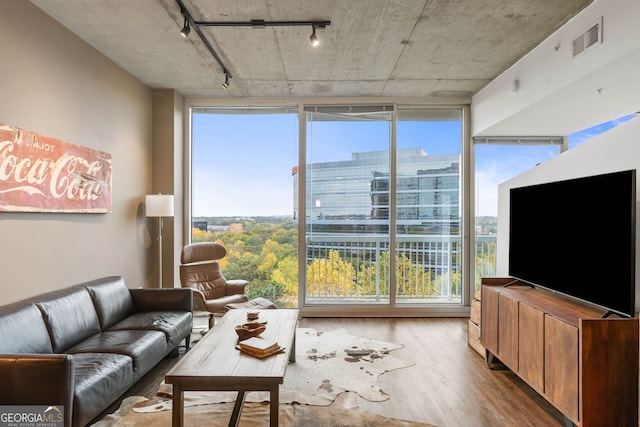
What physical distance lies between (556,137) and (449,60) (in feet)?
7.10

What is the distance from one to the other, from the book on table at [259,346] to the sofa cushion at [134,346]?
31.8 inches

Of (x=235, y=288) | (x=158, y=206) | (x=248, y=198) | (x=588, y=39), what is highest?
(x=588, y=39)

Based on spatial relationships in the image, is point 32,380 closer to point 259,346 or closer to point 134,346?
point 134,346

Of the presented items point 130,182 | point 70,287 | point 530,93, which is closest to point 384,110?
point 530,93

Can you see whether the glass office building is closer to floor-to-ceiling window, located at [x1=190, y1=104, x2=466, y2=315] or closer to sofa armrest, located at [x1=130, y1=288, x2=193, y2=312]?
floor-to-ceiling window, located at [x1=190, y1=104, x2=466, y2=315]

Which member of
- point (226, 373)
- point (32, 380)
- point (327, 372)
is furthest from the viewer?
point (327, 372)

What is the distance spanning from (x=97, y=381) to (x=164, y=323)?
103 centimetres

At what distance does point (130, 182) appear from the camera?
13.5 ft

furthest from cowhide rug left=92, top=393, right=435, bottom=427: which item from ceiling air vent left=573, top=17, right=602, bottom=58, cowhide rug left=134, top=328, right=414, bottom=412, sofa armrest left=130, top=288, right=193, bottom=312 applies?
ceiling air vent left=573, top=17, right=602, bottom=58

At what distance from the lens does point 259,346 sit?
7.39ft

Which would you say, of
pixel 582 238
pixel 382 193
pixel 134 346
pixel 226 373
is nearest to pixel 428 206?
pixel 382 193

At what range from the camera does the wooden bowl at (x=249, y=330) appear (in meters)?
2.53

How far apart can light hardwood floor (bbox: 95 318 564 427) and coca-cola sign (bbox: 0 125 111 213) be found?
1605 millimetres

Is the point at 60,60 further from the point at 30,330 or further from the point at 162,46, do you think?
the point at 30,330
